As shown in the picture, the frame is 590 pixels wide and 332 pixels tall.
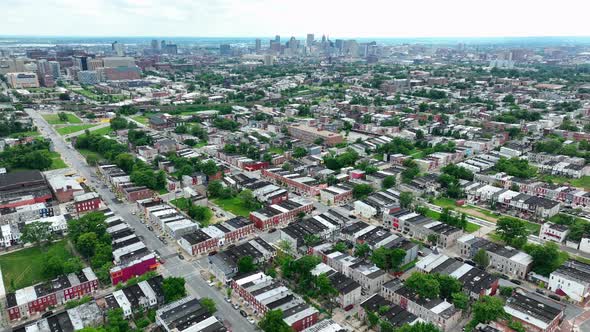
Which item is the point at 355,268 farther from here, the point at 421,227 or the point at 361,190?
the point at 361,190

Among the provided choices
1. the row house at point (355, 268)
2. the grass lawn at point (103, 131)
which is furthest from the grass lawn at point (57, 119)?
the row house at point (355, 268)

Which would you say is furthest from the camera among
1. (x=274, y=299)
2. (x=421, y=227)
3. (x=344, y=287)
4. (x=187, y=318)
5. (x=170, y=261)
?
(x=421, y=227)

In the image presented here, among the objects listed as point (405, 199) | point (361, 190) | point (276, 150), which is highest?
point (405, 199)

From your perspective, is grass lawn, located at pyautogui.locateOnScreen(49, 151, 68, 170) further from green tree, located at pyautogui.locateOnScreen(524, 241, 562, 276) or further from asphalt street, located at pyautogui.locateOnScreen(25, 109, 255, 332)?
green tree, located at pyautogui.locateOnScreen(524, 241, 562, 276)

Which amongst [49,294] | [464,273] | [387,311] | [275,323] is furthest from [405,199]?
[49,294]

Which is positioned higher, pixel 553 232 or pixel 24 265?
pixel 553 232

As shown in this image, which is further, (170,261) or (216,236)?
(216,236)

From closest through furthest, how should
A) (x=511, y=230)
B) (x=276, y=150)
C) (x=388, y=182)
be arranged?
(x=511, y=230), (x=388, y=182), (x=276, y=150)
